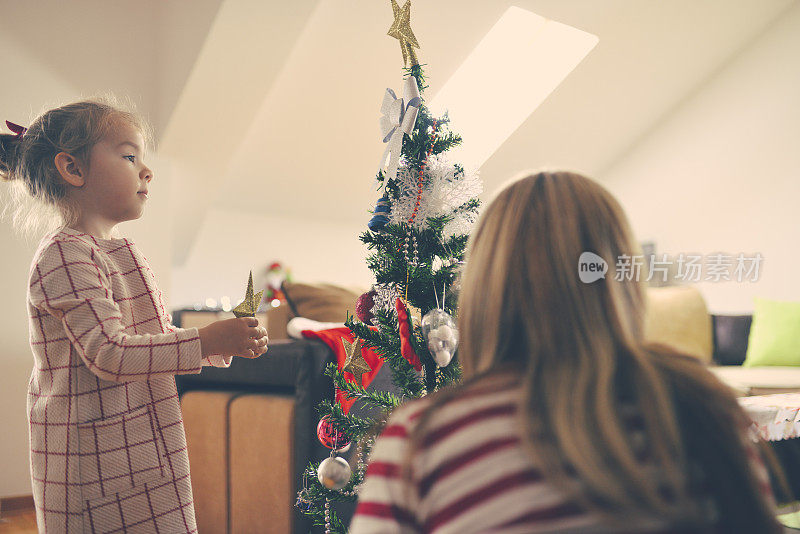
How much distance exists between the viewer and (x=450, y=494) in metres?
0.45

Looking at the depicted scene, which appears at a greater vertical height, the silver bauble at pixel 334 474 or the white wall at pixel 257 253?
the white wall at pixel 257 253

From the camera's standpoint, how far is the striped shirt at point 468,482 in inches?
16.6

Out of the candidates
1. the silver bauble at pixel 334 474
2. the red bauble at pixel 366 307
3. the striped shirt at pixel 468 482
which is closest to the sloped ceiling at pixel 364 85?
the red bauble at pixel 366 307

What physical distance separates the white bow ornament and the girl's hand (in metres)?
0.41

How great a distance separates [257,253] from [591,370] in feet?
16.3

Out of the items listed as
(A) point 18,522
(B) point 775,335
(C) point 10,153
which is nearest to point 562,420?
(C) point 10,153

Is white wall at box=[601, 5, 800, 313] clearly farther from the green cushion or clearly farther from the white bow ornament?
the white bow ornament

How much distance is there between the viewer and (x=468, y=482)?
446 millimetres

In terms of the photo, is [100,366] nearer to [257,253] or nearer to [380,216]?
[380,216]

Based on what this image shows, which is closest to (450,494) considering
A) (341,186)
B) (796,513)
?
(796,513)

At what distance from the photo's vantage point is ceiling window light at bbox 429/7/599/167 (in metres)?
4.32

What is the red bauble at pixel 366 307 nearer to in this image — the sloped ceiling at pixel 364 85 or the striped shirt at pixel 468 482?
the striped shirt at pixel 468 482

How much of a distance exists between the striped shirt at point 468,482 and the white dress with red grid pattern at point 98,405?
20.8 inches

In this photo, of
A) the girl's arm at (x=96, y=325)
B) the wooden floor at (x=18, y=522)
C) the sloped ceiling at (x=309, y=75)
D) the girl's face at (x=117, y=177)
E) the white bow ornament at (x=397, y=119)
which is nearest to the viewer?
the girl's arm at (x=96, y=325)
